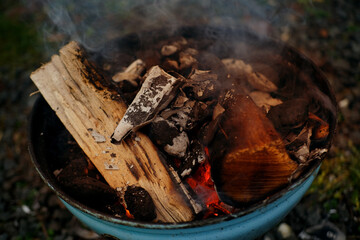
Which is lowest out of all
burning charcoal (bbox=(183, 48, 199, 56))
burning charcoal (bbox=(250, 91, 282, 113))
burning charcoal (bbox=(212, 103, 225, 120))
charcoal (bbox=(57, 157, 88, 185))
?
burning charcoal (bbox=(250, 91, 282, 113))

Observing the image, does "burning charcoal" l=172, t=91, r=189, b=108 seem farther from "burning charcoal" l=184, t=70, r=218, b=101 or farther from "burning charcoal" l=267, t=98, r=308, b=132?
"burning charcoal" l=267, t=98, r=308, b=132

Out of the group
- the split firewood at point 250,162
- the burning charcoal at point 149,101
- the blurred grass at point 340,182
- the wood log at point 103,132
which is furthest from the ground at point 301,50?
the burning charcoal at point 149,101

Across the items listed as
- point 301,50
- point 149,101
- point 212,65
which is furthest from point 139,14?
point 149,101

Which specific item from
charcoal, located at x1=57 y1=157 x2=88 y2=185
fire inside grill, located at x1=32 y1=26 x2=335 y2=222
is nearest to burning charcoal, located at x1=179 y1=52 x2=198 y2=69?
fire inside grill, located at x1=32 y1=26 x2=335 y2=222

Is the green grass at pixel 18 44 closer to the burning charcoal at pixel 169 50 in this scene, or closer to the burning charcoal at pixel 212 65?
the burning charcoal at pixel 169 50

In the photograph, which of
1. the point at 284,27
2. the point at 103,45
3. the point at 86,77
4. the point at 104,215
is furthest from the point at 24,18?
the point at 104,215

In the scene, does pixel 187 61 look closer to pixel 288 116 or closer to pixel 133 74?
pixel 133 74
